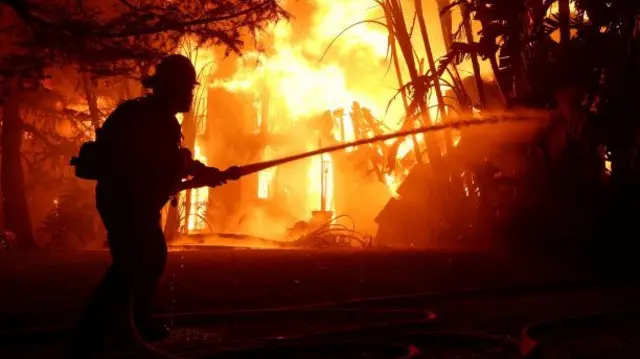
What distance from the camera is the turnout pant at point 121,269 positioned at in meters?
3.56

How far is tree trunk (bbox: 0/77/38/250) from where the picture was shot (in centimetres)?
1942

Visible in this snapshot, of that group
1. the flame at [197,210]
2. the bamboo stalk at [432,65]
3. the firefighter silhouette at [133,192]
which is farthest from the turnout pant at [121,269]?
the flame at [197,210]

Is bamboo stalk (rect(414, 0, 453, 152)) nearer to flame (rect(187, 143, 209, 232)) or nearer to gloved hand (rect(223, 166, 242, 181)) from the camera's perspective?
gloved hand (rect(223, 166, 242, 181))

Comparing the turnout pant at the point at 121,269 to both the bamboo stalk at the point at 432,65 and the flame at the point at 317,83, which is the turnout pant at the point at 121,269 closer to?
the bamboo stalk at the point at 432,65

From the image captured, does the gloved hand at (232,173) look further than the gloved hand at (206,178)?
Yes

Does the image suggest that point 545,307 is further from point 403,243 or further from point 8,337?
point 403,243

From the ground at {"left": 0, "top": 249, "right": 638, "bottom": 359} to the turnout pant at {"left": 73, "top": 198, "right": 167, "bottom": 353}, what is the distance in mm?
665

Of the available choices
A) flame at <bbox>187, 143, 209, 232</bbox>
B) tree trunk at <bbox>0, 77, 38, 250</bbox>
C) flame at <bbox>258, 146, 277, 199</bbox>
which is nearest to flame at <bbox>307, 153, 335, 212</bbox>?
flame at <bbox>258, 146, 277, 199</bbox>

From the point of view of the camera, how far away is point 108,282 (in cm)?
362

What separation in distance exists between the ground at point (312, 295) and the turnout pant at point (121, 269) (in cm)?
66

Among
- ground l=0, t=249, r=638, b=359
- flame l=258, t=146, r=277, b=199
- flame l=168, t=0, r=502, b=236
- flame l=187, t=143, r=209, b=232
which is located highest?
flame l=168, t=0, r=502, b=236

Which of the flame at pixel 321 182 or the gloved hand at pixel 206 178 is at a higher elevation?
the flame at pixel 321 182

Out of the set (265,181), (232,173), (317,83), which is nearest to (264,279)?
(232,173)

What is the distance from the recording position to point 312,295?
21.4 feet
